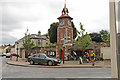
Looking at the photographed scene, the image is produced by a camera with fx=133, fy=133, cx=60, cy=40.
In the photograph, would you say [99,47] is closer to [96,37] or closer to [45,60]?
[45,60]

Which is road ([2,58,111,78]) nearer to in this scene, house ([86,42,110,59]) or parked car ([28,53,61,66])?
parked car ([28,53,61,66])

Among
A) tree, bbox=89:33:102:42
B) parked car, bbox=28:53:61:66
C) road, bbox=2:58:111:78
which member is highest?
tree, bbox=89:33:102:42

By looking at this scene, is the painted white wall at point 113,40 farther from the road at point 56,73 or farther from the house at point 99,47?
the house at point 99,47

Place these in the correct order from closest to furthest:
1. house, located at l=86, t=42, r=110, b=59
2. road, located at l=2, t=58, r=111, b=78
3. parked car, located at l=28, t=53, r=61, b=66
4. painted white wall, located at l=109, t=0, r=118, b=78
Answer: painted white wall, located at l=109, t=0, r=118, b=78 < road, located at l=2, t=58, r=111, b=78 < parked car, located at l=28, t=53, r=61, b=66 < house, located at l=86, t=42, r=110, b=59

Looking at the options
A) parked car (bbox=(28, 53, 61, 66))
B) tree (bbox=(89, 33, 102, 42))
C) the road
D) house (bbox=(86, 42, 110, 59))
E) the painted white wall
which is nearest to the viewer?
the painted white wall

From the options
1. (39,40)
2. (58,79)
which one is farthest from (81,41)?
(39,40)

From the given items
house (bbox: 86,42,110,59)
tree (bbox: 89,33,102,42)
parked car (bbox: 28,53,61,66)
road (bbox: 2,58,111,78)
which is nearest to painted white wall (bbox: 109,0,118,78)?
road (bbox: 2,58,111,78)

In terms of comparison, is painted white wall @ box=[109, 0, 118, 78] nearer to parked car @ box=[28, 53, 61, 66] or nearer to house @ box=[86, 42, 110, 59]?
parked car @ box=[28, 53, 61, 66]

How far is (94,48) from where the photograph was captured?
66.1ft

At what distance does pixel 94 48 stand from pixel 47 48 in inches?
308

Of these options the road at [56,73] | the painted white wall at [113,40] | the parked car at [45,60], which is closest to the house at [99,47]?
the parked car at [45,60]

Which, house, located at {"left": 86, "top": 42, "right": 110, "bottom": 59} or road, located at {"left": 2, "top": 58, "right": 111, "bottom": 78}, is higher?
house, located at {"left": 86, "top": 42, "right": 110, "bottom": 59}

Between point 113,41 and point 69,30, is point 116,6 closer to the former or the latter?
point 113,41

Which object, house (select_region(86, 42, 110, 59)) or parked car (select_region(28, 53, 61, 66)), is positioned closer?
parked car (select_region(28, 53, 61, 66))
